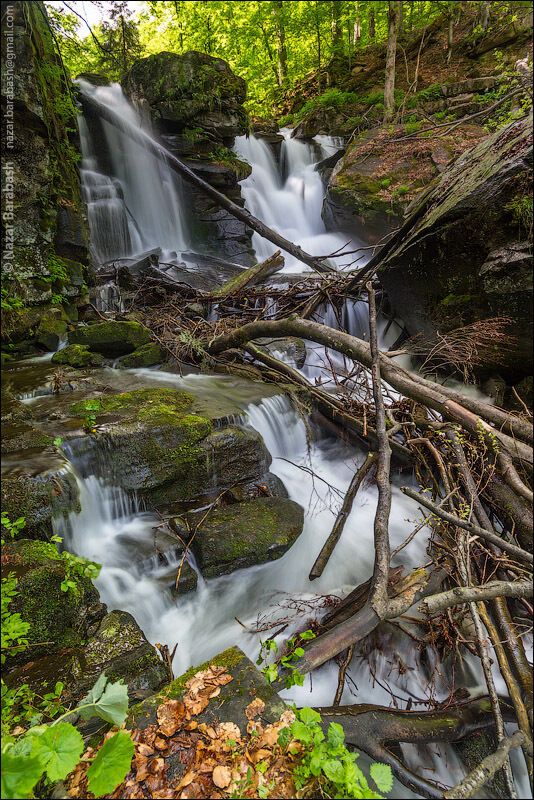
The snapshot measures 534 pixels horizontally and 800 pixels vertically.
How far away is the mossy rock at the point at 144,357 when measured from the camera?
256 inches

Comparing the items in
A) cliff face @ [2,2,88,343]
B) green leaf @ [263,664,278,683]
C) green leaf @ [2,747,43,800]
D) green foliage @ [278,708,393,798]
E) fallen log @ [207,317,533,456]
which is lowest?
green leaf @ [263,664,278,683]

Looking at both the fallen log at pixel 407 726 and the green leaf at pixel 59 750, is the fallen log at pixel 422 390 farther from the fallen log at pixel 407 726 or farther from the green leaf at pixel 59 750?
the green leaf at pixel 59 750

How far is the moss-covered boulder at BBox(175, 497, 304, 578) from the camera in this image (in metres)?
3.83

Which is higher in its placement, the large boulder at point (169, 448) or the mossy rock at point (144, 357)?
the mossy rock at point (144, 357)

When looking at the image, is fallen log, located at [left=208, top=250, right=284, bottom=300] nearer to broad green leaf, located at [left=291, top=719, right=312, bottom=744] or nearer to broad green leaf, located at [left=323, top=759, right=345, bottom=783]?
broad green leaf, located at [left=291, top=719, right=312, bottom=744]

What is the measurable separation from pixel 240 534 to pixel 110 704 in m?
2.43

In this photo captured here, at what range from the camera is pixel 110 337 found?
21.2 ft

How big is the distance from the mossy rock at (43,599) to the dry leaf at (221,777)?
154 centimetres

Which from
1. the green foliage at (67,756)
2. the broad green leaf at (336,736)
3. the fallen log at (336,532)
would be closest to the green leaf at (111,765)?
the green foliage at (67,756)

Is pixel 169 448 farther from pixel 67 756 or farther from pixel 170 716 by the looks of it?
pixel 67 756

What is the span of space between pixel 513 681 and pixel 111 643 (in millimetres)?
2609

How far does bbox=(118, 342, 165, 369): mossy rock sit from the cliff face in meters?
1.34

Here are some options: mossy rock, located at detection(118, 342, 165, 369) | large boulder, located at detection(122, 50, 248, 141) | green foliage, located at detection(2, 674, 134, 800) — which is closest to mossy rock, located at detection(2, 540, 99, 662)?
green foliage, located at detection(2, 674, 134, 800)

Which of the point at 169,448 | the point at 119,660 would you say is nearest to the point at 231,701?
the point at 119,660
